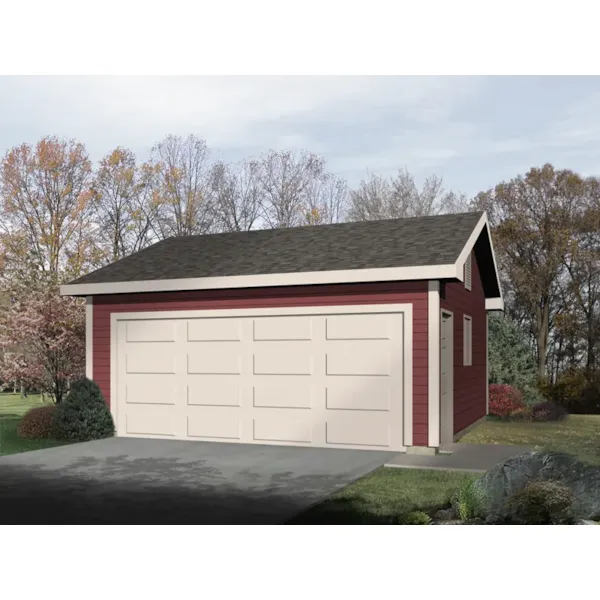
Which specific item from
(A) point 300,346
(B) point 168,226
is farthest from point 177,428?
(B) point 168,226

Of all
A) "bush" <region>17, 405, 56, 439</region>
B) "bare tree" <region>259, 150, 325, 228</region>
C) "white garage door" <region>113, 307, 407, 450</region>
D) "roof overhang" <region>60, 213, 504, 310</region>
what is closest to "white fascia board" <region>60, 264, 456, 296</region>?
"roof overhang" <region>60, 213, 504, 310</region>

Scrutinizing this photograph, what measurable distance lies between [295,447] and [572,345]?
60.9 feet

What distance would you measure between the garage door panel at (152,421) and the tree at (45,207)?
11.2 m

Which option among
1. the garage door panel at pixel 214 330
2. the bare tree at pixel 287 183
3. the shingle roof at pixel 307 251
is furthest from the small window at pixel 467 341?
the bare tree at pixel 287 183

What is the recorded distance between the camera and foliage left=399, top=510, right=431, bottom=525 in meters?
7.61

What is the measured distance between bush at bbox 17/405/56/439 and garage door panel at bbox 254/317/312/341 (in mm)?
4265

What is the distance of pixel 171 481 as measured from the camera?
9523 mm

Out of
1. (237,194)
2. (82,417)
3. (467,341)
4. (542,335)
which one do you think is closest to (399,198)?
(237,194)

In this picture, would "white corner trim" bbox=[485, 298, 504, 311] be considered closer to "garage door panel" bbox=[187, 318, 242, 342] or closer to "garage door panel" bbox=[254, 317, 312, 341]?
"garage door panel" bbox=[254, 317, 312, 341]

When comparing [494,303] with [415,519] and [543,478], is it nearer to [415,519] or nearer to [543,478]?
[543,478]

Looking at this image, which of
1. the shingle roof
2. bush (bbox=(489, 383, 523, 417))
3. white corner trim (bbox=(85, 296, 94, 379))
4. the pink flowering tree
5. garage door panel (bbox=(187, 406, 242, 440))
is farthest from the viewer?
bush (bbox=(489, 383, 523, 417))

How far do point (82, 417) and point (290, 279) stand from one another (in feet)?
15.1

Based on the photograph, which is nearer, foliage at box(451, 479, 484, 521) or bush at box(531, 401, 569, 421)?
foliage at box(451, 479, 484, 521)

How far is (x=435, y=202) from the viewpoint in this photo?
30297 millimetres
